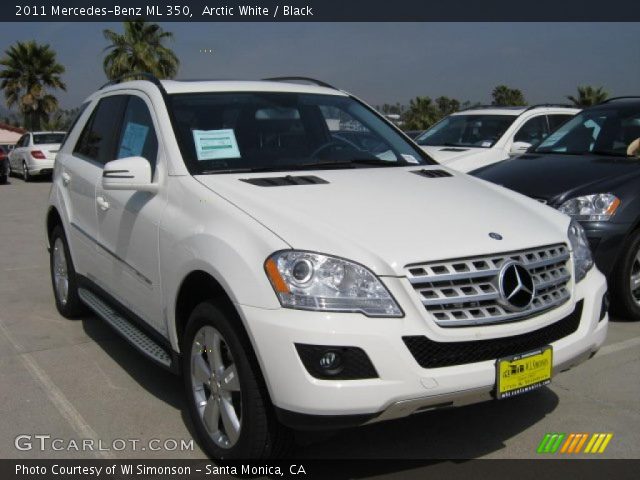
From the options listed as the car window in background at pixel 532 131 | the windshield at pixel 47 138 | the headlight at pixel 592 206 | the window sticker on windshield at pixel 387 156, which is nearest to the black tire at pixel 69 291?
the window sticker on windshield at pixel 387 156

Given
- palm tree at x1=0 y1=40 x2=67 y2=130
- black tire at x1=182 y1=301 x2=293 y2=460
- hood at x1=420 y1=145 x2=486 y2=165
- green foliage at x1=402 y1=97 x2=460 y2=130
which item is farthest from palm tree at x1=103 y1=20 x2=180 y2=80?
black tire at x1=182 y1=301 x2=293 y2=460

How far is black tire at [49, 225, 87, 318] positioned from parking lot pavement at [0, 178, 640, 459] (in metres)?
0.18

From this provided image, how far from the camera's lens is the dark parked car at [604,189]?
4863 millimetres

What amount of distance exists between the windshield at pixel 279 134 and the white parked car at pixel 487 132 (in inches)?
165

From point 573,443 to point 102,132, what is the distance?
3.50 m

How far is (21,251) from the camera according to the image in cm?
827

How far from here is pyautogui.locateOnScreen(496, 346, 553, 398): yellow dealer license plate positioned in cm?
271

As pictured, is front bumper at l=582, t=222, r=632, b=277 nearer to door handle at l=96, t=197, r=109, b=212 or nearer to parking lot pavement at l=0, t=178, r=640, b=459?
parking lot pavement at l=0, t=178, r=640, b=459

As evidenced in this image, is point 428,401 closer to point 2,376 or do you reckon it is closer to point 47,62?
point 2,376

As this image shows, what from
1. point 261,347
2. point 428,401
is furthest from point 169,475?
point 428,401

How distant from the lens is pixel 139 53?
34.8 meters

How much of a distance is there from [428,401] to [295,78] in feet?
9.53

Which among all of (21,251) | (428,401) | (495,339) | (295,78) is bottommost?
(21,251)

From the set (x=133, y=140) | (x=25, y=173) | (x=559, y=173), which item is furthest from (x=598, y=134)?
(x=25, y=173)
